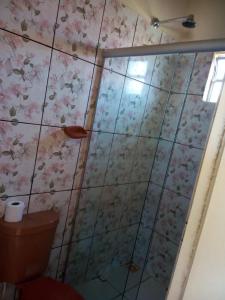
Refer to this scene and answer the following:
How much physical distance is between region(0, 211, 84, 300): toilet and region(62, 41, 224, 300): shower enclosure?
1.08 feet

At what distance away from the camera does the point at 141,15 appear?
1632 mm

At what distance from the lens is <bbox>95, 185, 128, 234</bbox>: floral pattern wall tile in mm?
1816

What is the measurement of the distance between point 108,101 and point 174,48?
58 cm

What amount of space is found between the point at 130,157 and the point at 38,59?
929 millimetres

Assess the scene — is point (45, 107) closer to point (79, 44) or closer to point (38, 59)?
point (38, 59)

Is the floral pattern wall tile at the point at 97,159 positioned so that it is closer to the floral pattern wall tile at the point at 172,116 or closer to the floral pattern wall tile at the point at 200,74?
the floral pattern wall tile at the point at 172,116

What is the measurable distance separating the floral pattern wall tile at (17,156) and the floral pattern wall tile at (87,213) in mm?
440

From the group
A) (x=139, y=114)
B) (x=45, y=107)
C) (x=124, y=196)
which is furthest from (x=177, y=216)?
(x=45, y=107)

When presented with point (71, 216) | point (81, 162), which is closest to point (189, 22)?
point (81, 162)

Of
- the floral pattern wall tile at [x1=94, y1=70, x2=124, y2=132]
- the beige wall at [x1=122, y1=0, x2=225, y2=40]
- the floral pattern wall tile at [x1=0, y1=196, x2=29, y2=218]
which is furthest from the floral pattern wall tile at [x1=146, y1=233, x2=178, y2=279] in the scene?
the beige wall at [x1=122, y1=0, x2=225, y2=40]

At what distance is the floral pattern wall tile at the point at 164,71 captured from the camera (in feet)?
5.78

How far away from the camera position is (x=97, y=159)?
1.69m

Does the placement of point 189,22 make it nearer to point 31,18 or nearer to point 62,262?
point 31,18

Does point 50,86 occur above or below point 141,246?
above
